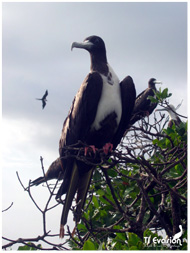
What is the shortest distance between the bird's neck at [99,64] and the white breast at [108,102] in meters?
0.08

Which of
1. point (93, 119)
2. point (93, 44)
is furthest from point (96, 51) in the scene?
point (93, 119)

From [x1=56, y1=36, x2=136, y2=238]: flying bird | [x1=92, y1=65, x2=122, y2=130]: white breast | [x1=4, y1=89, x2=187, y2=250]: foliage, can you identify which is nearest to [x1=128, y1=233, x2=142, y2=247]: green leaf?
[x1=4, y1=89, x2=187, y2=250]: foliage

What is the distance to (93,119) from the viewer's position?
261cm

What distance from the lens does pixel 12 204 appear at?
2.28 metres

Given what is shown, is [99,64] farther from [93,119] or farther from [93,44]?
[93,119]

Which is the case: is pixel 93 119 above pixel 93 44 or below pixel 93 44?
below

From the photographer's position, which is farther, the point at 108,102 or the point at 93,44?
the point at 93,44

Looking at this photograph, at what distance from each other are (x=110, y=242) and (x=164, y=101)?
4.14ft

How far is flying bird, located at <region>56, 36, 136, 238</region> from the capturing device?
2.59m

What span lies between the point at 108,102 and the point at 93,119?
171 mm

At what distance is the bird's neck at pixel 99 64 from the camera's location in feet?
9.03

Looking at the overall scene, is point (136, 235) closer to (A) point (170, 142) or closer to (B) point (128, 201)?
(B) point (128, 201)

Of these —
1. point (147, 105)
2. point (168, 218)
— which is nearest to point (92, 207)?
point (168, 218)

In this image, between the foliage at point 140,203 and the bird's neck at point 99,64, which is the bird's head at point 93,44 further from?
the foliage at point 140,203
